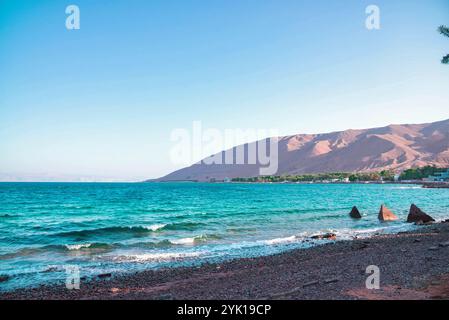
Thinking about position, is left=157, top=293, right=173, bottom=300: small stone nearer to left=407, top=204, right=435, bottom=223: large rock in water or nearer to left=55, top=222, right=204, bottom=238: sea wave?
left=55, top=222, right=204, bottom=238: sea wave

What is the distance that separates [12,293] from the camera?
449 inches

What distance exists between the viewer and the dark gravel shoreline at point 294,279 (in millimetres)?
9258

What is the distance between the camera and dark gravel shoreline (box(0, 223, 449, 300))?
9.26 meters

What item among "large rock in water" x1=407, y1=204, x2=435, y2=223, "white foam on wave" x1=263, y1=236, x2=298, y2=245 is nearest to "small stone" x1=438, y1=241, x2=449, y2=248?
"white foam on wave" x1=263, y1=236, x2=298, y2=245

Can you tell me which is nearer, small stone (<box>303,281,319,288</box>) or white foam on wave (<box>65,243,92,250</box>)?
small stone (<box>303,281,319,288</box>)

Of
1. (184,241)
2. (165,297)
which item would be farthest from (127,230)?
(165,297)

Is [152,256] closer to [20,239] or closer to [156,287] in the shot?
[156,287]

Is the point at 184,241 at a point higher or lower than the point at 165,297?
lower

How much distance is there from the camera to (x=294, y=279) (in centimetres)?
1112

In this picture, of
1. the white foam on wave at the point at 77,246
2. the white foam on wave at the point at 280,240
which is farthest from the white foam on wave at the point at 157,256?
the white foam on wave at the point at 280,240

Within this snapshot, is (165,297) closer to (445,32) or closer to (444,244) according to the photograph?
(444,244)

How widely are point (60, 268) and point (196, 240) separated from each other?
1005 cm

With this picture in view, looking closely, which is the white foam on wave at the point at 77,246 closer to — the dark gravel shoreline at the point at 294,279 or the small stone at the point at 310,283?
the dark gravel shoreline at the point at 294,279

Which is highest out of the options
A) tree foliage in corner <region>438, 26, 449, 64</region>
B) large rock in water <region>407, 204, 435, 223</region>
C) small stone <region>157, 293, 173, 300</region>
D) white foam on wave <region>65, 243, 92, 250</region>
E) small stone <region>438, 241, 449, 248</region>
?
tree foliage in corner <region>438, 26, 449, 64</region>
